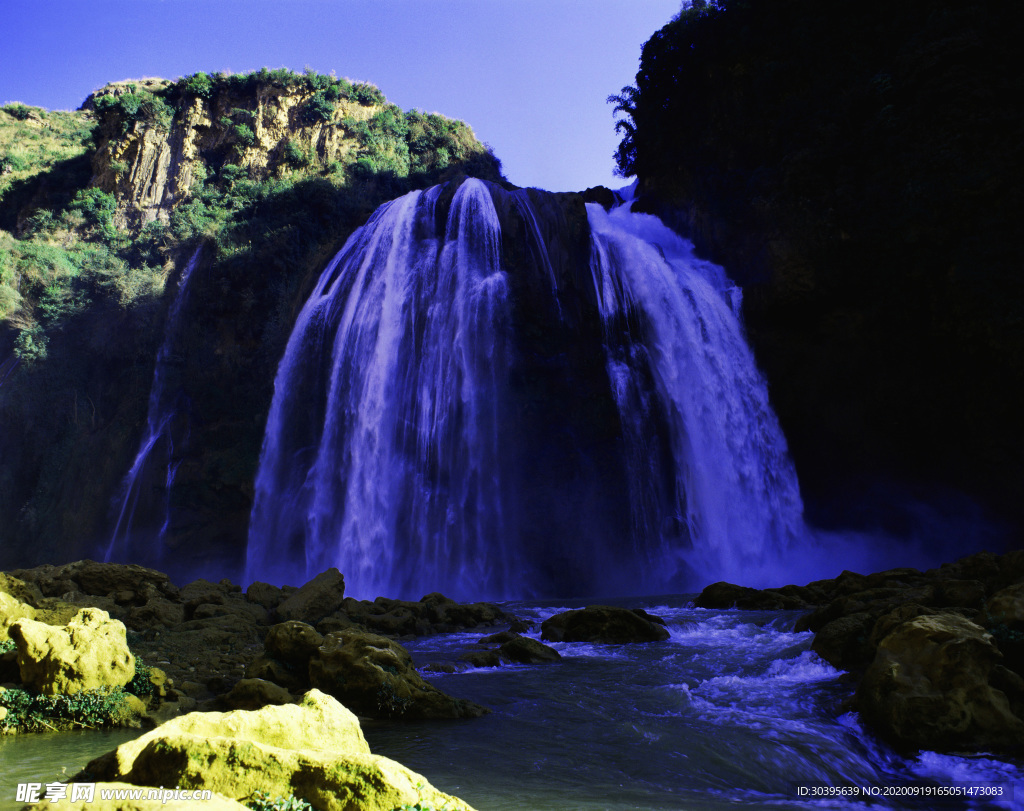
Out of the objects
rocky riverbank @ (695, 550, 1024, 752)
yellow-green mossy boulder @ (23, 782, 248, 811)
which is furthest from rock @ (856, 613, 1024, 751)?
yellow-green mossy boulder @ (23, 782, 248, 811)

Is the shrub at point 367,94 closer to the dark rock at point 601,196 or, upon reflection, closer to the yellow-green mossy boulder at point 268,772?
the dark rock at point 601,196

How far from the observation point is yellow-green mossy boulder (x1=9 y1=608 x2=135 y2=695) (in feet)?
18.0

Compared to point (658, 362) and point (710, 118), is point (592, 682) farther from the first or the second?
point (710, 118)

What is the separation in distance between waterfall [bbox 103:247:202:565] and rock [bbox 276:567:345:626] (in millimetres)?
15973

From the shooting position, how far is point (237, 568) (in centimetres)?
2355

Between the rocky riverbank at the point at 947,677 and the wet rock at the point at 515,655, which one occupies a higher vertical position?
the rocky riverbank at the point at 947,677

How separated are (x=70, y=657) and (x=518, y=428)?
1567 cm

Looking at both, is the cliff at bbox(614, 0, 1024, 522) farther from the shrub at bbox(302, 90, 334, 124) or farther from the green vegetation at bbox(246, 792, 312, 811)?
the shrub at bbox(302, 90, 334, 124)

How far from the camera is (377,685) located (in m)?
5.86

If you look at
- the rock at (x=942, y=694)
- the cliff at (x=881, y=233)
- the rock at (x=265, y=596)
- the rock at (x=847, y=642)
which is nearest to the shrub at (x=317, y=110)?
the cliff at (x=881, y=233)

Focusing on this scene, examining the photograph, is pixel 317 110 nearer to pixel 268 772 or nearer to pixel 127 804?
pixel 268 772

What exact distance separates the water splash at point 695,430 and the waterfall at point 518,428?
0.06m

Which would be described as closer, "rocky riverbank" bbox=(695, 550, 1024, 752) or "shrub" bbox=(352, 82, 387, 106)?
"rocky riverbank" bbox=(695, 550, 1024, 752)

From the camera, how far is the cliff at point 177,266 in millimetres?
26000
